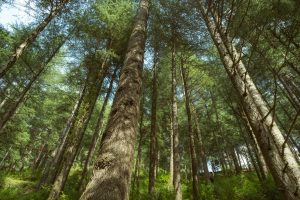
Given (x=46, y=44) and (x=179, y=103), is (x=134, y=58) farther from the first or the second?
(x=179, y=103)

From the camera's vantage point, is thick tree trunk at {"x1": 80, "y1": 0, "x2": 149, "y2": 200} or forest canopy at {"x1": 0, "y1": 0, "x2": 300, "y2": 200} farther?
forest canopy at {"x1": 0, "y1": 0, "x2": 300, "y2": 200}

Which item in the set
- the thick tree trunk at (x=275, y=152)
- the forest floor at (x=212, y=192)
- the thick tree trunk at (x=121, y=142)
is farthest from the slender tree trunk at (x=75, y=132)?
the thick tree trunk at (x=275, y=152)

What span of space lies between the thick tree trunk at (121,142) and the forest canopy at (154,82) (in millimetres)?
13

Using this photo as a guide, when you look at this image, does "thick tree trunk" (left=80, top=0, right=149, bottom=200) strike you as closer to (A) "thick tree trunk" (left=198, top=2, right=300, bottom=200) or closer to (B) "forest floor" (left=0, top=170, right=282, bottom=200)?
(A) "thick tree trunk" (left=198, top=2, right=300, bottom=200)

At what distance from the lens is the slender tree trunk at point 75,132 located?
8930 mm

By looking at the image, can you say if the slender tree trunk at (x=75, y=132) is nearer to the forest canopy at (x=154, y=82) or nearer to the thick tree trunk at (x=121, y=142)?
the forest canopy at (x=154, y=82)

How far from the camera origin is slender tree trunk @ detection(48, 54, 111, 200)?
29.3 ft

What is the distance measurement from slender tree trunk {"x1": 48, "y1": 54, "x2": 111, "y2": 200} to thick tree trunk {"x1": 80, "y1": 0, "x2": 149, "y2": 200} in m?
7.30

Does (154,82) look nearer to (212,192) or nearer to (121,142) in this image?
(212,192)

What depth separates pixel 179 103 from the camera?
69.5ft

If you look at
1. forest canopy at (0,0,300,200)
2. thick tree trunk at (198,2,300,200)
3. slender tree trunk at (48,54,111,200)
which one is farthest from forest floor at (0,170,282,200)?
thick tree trunk at (198,2,300,200)

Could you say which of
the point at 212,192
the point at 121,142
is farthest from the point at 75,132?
the point at 121,142

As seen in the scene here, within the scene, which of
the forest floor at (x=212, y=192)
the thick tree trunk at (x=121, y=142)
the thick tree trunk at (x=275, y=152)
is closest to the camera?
the thick tree trunk at (x=121, y=142)

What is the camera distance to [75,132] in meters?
10.2
